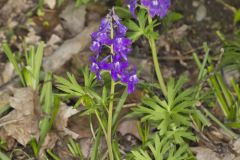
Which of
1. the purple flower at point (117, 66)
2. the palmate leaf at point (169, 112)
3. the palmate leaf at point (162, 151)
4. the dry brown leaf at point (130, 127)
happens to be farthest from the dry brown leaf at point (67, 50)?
the purple flower at point (117, 66)

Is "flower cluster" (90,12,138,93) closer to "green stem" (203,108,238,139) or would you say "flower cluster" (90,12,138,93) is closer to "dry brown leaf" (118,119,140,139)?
"dry brown leaf" (118,119,140,139)

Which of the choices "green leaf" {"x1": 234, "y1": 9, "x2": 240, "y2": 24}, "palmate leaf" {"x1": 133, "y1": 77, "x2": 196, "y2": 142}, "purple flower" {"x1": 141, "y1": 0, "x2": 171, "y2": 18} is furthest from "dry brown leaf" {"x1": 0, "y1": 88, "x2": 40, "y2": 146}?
"green leaf" {"x1": 234, "y1": 9, "x2": 240, "y2": 24}

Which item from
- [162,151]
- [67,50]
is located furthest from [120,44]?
[67,50]

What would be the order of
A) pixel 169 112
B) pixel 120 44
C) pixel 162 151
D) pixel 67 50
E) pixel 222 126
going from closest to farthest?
pixel 120 44, pixel 162 151, pixel 169 112, pixel 222 126, pixel 67 50

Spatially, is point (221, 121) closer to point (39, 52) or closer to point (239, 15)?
point (239, 15)

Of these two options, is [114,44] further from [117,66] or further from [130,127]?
[130,127]

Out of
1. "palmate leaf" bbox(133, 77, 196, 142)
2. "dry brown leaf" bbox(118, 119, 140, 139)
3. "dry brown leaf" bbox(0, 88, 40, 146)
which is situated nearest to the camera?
"palmate leaf" bbox(133, 77, 196, 142)
